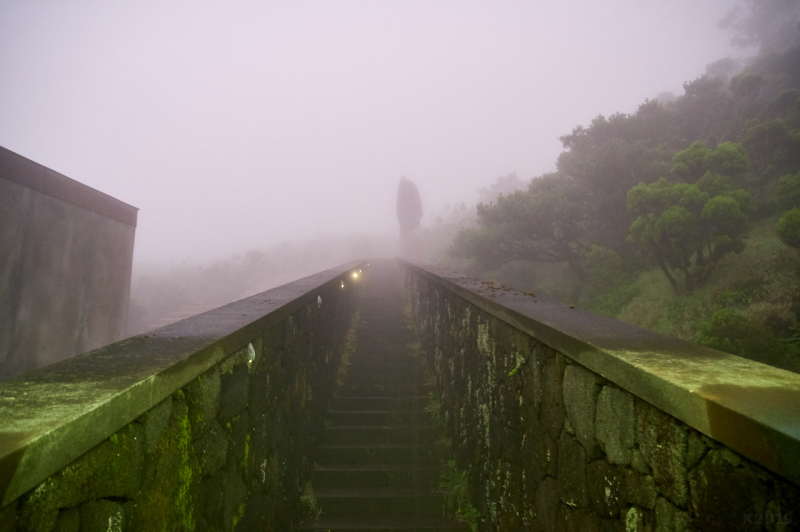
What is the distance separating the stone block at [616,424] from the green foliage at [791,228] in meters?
9.30

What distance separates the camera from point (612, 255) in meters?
13.4

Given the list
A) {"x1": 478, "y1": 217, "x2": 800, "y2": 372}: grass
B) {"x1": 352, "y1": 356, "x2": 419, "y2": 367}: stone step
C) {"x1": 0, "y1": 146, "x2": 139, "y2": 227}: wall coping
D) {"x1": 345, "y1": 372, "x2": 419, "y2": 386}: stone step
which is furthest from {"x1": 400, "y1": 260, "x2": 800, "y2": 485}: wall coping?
{"x1": 0, "y1": 146, "x2": 139, "y2": 227}: wall coping

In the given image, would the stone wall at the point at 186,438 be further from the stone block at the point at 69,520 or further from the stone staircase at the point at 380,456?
the stone staircase at the point at 380,456

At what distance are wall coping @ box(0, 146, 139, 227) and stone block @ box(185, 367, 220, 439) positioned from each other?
6.93m

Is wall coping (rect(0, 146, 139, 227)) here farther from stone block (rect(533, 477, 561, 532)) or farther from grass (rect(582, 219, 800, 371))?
grass (rect(582, 219, 800, 371))

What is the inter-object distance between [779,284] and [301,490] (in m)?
9.65

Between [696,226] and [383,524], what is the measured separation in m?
10.6

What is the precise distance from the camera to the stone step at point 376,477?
12.0 feet

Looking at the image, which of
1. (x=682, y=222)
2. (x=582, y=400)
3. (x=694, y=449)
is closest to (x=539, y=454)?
(x=582, y=400)

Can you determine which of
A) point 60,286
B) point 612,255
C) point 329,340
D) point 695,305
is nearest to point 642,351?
point 329,340

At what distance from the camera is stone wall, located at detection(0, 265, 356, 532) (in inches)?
39.2

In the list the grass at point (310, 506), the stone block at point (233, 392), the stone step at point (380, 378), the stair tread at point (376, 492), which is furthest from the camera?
the stone step at point (380, 378)

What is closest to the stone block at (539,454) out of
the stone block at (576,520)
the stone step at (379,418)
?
the stone block at (576,520)

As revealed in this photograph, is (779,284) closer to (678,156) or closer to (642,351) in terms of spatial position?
(678,156)
